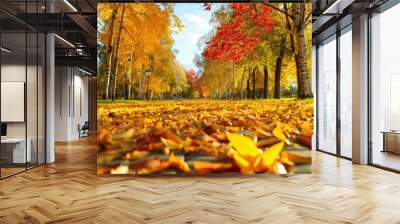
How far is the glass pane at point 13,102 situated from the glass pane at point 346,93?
279 inches

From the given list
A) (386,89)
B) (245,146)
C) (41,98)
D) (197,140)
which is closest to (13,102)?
(41,98)

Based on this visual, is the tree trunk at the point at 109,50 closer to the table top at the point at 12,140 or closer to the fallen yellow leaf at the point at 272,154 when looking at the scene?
the table top at the point at 12,140

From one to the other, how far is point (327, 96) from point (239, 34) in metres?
4.99

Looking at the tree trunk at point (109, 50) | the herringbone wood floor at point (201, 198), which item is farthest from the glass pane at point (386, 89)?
the tree trunk at point (109, 50)

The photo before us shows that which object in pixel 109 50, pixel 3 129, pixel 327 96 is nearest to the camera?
pixel 3 129

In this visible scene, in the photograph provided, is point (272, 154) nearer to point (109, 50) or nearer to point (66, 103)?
point (109, 50)

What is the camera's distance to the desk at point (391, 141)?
7762mm

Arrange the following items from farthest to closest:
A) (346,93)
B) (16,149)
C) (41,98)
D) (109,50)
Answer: (346,93) → (41,98) → (16,149) → (109,50)

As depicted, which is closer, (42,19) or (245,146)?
(245,146)

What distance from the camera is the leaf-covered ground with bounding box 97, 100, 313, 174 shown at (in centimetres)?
711

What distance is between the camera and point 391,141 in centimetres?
799

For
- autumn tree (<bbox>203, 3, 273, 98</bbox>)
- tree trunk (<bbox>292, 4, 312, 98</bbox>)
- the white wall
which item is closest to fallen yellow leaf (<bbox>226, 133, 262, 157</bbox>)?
autumn tree (<bbox>203, 3, 273, 98</bbox>)

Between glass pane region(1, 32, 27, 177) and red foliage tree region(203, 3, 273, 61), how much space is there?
342cm

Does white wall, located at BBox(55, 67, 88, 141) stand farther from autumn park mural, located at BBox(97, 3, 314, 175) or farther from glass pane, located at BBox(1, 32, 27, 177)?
autumn park mural, located at BBox(97, 3, 314, 175)
